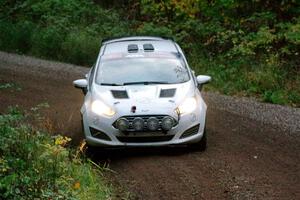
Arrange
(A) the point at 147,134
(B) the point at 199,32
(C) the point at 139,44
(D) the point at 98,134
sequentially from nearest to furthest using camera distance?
(A) the point at 147,134 < (D) the point at 98,134 < (C) the point at 139,44 < (B) the point at 199,32

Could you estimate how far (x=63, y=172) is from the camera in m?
7.64

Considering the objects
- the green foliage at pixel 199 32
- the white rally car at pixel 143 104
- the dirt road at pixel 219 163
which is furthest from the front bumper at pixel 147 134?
the green foliage at pixel 199 32

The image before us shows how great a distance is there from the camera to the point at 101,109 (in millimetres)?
9750

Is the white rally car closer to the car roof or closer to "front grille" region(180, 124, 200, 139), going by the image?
"front grille" region(180, 124, 200, 139)

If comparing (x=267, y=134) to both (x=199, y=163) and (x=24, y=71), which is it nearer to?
(x=199, y=163)

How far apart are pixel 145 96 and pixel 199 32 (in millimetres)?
12053

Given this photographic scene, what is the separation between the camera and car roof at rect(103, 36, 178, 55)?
1145cm

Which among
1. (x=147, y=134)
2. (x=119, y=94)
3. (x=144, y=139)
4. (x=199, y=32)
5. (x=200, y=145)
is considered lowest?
(x=199, y=32)

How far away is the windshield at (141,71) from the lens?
1048 centimetres

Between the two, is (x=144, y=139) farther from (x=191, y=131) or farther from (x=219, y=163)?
(x=219, y=163)

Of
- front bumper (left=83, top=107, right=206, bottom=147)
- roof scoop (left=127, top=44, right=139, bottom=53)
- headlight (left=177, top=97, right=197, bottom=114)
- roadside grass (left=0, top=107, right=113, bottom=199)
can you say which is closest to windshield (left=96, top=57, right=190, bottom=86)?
roof scoop (left=127, top=44, right=139, bottom=53)

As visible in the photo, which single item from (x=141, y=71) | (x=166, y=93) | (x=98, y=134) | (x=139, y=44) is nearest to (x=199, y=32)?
(x=139, y=44)

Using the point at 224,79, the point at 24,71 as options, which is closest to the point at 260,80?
the point at 224,79

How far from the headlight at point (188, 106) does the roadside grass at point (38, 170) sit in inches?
68.6
